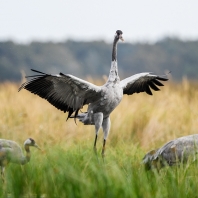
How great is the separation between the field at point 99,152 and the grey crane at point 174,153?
0.33 feet

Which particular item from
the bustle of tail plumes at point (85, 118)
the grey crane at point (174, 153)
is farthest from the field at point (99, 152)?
the bustle of tail plumes at point (85, 118)

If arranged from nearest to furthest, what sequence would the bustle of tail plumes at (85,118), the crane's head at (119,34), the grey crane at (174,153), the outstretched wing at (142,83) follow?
the grey crane at (174,153) < the crane's head at (119,34) < the bustle of tail plumes at (85,118) < the outstretched wing at (142,83)

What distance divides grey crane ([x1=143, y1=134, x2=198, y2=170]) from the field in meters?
0.10

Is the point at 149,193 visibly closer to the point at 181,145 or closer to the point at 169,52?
the point at 181,145

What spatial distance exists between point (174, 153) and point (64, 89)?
4.55 feet

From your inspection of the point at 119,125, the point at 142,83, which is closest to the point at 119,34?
the point at 142,83

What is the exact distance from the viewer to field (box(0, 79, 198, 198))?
3.78m

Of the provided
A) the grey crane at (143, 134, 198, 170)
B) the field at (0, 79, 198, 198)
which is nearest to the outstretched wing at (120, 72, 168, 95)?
the field at (0, 79, 198, 198)

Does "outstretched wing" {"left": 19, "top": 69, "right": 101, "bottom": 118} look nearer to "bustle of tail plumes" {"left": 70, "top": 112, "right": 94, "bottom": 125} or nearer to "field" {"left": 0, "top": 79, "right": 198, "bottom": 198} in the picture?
"bustle of tail plumes" {"left": 70, "top": 112, "right": 94, "bottom": 125}

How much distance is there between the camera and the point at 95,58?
51969mm

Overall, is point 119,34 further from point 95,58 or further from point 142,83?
point 95,58

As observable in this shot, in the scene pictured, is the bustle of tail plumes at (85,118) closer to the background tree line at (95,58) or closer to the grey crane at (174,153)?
the grey crane at (174,153)

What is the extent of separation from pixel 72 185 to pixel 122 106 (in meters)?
5.54

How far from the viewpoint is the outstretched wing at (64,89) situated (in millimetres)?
5439
